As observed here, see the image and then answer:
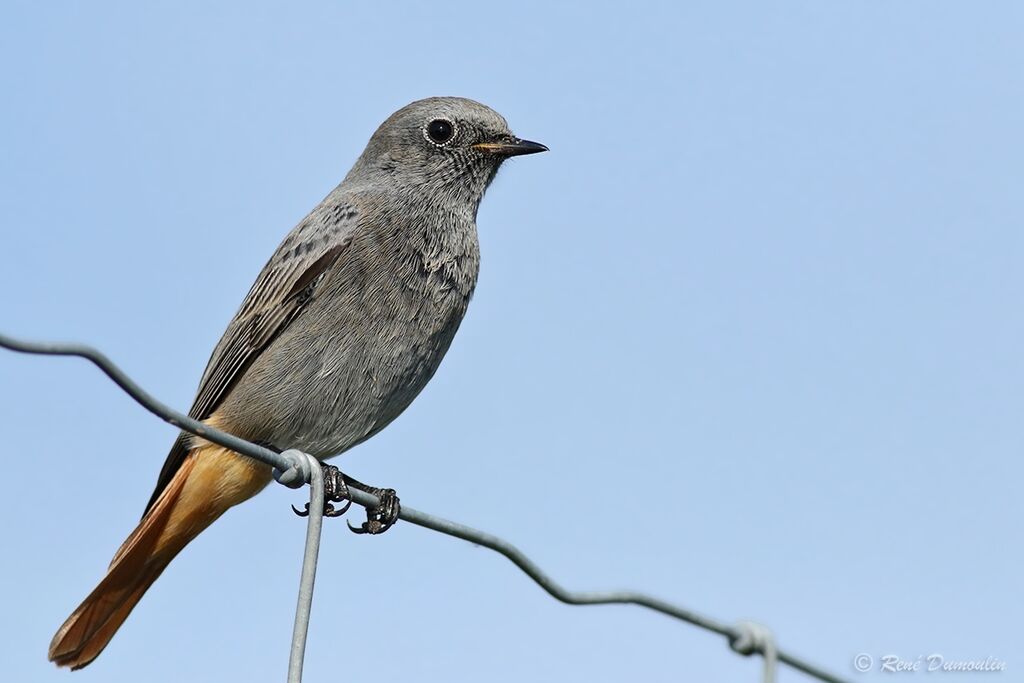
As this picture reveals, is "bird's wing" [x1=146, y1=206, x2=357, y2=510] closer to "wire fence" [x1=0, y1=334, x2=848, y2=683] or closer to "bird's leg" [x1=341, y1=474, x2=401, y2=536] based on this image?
"bird's leg" [x1=341, y1=474, x2=401, y2=536]

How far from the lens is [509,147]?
8570 mm

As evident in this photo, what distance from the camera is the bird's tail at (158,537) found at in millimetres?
7066

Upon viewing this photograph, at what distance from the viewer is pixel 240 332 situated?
24.9 ft

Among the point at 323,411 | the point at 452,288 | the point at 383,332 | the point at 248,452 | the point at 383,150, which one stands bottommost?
the point at 248,452

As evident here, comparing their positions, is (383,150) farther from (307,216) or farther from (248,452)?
(248,452)

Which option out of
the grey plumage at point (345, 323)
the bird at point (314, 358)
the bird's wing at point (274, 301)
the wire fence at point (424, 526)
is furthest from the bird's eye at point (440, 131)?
the wire fence at point (424, 526)

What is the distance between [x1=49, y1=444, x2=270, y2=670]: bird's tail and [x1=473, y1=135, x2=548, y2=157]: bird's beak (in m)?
2.69

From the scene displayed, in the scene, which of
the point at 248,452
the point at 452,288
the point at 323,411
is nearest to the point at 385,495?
the point at 323,411

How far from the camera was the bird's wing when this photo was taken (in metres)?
7.31

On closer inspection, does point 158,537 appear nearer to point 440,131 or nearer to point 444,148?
point 444,148

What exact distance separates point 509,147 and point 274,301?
203cm

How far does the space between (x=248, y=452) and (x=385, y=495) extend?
9.36ft

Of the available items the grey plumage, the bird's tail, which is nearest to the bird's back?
the grey plumage

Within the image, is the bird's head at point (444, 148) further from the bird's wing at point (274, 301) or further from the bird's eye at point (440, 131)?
the bird's wing at point (274, 301)
